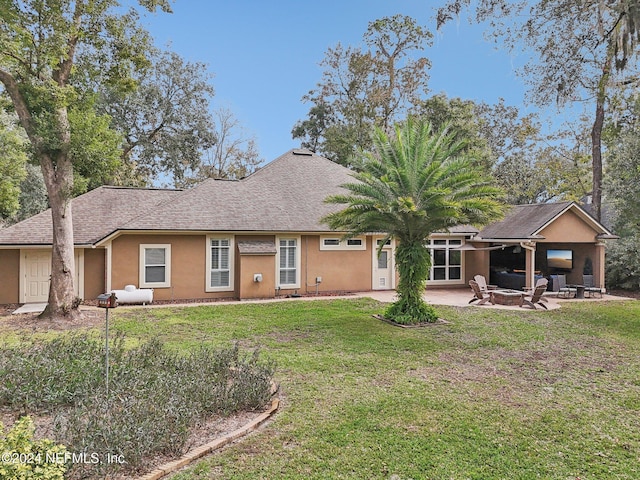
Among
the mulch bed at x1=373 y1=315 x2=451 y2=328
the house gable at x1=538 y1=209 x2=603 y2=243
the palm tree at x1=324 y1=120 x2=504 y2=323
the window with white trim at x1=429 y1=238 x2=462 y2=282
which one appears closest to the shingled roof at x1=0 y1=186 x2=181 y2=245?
the palm tree at x1=324 y1=120 x2=504 y2=323

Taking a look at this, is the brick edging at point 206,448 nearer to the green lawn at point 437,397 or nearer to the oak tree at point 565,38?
the green lawn at point 437,397

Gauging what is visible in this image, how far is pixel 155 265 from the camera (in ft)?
45.9

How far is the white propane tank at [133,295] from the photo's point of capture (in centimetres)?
1300

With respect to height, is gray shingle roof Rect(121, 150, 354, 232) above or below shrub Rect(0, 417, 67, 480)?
above

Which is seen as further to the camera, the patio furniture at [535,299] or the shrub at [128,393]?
the patio furniture at [535,299]

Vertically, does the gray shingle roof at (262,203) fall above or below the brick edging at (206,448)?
above

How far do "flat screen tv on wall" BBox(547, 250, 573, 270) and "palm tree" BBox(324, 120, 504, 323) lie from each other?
385 inches

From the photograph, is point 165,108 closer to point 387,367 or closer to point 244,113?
point 244,113

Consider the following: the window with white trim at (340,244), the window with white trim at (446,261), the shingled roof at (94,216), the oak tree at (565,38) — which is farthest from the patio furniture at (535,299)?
the shingled roof at (94,216)

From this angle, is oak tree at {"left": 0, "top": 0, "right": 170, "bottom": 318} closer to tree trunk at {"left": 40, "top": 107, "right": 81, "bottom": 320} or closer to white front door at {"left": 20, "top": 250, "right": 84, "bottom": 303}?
tree trunk at {"left": 40, "top": 107, "right": 81, "bottom": 320}

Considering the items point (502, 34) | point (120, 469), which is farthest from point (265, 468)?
point (502, 34)

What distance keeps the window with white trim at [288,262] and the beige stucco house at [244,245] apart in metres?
0.04

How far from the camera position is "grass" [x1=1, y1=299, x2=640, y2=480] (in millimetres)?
4035

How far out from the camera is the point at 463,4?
370 inches
